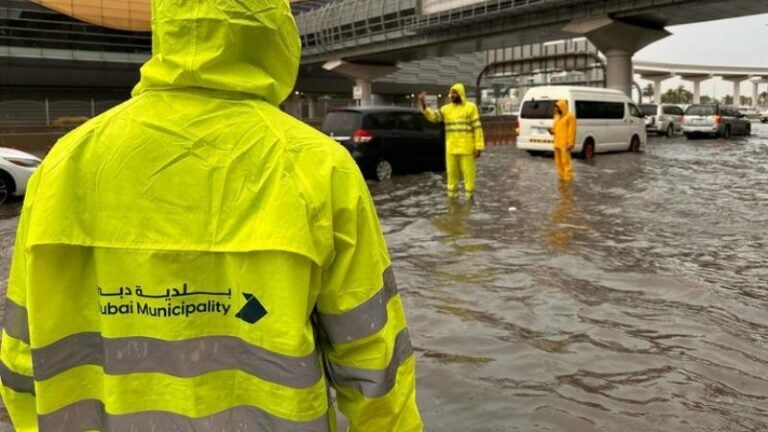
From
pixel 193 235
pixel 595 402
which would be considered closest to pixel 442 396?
pixel 595 402

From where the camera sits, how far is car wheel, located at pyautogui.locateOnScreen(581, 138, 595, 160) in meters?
20.5

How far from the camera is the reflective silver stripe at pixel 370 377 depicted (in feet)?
5.00

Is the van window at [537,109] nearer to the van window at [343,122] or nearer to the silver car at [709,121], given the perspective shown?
the van window at [343,122]

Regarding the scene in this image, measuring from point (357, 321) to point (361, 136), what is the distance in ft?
41.8

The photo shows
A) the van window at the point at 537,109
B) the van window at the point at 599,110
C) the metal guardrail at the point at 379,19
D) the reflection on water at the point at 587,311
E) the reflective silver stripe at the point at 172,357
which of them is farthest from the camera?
the metal guardrail at the point at 379,19

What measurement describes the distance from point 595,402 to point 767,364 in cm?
132

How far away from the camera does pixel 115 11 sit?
5081cm

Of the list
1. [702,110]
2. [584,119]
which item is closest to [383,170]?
[584,119]

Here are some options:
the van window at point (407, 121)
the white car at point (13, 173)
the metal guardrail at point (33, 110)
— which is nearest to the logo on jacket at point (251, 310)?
the white car at point (13, 173)

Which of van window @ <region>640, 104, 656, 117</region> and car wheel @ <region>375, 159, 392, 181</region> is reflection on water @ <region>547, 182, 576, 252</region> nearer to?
car wheel @ <region>375, 159, 392, 181</region>

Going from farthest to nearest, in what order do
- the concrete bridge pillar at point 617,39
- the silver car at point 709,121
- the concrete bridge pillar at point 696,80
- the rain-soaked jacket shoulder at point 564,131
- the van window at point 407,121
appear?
the concrete bridge pillar at point 696,80
the concrete bridge pillar at point 617,39
the silver car at point 709,121
the van window at point 407,121
the rain-soaked jacket shoulder at point 564,131

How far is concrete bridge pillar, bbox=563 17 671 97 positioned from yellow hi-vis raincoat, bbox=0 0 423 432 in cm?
3316

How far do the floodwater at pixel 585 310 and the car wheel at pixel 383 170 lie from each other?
3332mm

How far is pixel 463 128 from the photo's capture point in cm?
1070
